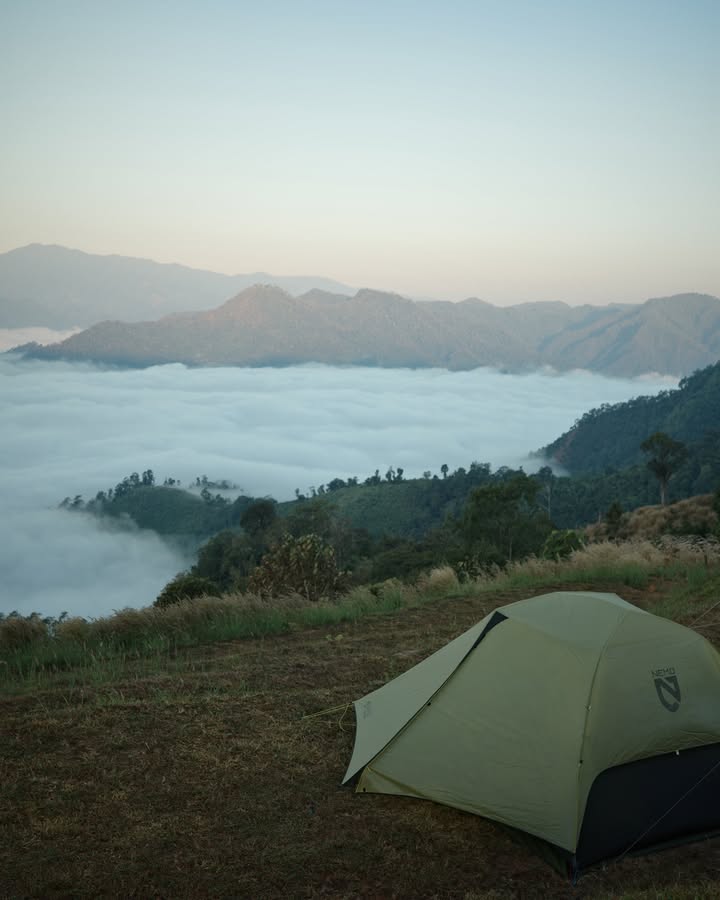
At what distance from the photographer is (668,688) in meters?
5.47

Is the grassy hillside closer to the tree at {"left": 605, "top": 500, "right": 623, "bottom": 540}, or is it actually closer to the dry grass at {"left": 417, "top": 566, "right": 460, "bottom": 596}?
the dry grass at {"left": 417, "top": 566, "right": 460, "bottom": 596}

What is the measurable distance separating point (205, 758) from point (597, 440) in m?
117

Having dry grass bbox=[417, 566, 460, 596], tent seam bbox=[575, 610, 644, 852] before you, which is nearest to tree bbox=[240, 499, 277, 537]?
dry grass bbox=[417, 566, 460, 596]

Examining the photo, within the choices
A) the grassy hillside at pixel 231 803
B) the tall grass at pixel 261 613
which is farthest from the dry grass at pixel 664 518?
the grassy hillside at pixel 231 803

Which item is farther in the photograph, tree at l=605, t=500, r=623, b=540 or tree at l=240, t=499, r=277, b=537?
tree at l=240, t=499, r=277, b=537

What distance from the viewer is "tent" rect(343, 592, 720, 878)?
4789 mm

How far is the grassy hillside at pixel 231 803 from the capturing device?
4.28 metres

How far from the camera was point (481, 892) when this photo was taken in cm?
421

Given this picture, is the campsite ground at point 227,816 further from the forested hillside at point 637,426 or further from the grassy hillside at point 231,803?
the forested hillside at point 637,426

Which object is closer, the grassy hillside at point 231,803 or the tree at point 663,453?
the grassy hillside at point 231,803

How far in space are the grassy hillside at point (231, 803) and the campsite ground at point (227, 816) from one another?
0.01 m

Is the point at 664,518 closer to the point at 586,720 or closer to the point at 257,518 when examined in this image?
the point at 257,518

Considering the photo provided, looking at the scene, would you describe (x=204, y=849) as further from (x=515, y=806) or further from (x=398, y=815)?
(x=515, y=806)

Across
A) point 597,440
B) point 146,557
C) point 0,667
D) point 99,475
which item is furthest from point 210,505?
point 0,667
